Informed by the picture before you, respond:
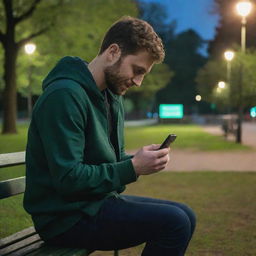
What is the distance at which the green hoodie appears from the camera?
8.23 ft

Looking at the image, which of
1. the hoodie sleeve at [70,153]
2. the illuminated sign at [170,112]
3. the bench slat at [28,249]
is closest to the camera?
the hoodie sleeve at [70,153]

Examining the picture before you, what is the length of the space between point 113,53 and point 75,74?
0.22 meters

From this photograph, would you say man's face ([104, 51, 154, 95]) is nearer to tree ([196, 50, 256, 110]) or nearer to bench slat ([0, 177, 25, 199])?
bench slat ([0, 177, 25, 199])

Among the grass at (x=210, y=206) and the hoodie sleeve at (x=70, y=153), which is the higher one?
the hoodie sleeve at (x=70, y=153)

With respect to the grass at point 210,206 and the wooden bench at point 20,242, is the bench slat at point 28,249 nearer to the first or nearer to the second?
the wooden bench at point 20,242

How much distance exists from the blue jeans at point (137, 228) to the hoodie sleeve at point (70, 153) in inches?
6.3

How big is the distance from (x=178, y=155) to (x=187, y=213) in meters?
12.8

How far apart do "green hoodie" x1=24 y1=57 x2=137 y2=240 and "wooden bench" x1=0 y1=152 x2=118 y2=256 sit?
0.10 metres

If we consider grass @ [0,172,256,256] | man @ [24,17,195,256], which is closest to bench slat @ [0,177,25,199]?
man @ [24,17,195,256]

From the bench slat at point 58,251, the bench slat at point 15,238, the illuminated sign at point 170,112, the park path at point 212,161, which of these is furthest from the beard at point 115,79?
the illuminated sign at point 170,112

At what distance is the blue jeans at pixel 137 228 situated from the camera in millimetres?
2658

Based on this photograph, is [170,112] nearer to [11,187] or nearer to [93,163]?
[11,187]

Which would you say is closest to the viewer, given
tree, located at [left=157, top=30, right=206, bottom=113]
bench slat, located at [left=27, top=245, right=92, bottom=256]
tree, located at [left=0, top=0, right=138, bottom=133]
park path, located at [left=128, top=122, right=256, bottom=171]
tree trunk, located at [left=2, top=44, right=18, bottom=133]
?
bench slat, located at [left=27, top=245, right=92, bottom=256]

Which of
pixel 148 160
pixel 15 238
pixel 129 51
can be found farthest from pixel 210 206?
pixel 129 51
